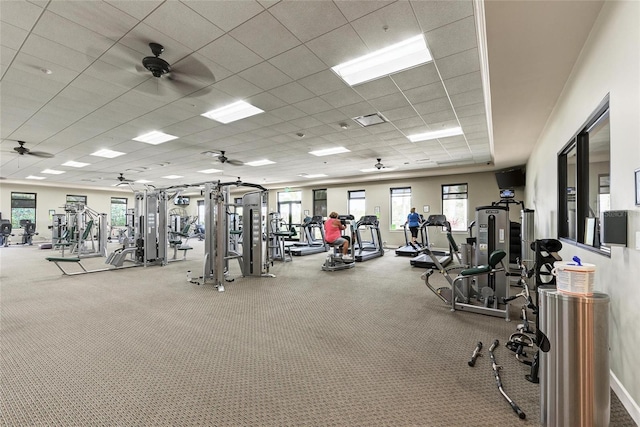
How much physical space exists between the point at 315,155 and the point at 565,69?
6250 millimetres

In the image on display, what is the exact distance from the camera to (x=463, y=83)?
4.07m

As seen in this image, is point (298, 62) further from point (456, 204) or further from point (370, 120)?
point (456, 204)

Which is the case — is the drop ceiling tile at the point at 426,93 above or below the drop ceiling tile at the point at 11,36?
below

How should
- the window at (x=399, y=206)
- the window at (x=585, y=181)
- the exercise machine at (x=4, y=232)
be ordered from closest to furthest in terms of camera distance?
1. the window at (x=585, y=181)
2. the exercise machine at (x=4, y=232)
3. the window at (x=399, y=206)

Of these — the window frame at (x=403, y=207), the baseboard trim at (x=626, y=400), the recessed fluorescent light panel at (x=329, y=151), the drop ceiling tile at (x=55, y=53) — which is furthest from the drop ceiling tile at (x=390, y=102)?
the window frame at (x=403, y=207)

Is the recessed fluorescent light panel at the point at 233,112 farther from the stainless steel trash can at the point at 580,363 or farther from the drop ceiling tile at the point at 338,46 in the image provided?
the stainless steel trash can at the point at 580,363

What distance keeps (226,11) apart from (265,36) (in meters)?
0.47

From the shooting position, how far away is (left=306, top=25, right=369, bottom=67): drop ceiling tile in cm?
301

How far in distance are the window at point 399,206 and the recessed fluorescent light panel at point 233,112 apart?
8.77 m

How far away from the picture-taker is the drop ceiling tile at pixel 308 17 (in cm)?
259

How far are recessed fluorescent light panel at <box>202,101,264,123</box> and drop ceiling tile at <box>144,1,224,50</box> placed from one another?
5.58ft

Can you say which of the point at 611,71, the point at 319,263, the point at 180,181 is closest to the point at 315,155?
the point at 319,263

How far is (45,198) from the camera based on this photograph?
590 inches

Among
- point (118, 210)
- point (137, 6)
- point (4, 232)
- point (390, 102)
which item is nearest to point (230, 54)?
point (137, 6)
